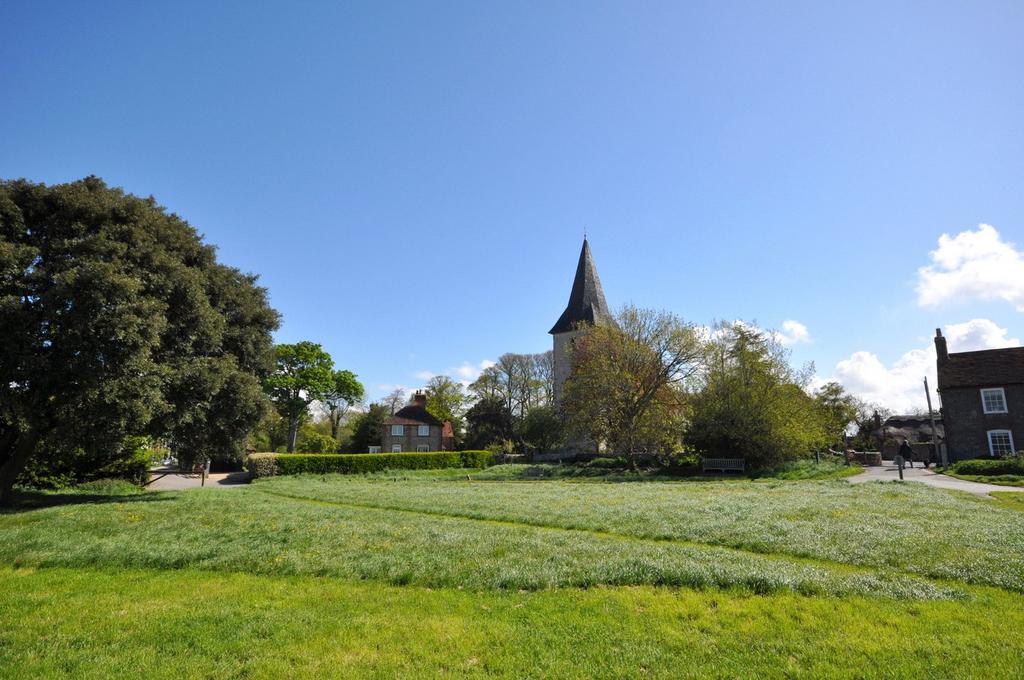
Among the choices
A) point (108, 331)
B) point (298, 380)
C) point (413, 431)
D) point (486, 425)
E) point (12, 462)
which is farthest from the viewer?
point (413, 431)

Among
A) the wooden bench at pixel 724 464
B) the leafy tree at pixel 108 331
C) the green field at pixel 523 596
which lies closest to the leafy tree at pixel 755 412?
the wooden bench at pixel 724 464

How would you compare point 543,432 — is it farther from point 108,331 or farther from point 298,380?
point 108,331

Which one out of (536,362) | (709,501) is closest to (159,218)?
(709,501)

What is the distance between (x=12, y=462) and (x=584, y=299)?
5096 centimetres

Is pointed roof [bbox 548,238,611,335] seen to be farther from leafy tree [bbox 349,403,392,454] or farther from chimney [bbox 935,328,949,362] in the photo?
chimney [bbox 935,328,949,362]

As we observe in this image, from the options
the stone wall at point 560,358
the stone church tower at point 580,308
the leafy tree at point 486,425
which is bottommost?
the leafy tree at point 486,425

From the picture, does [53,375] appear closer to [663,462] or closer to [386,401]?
[663,462]

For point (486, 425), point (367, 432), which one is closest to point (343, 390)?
point (367, 432)

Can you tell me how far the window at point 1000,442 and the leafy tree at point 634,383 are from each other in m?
18.1

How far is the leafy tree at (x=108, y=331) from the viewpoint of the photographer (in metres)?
12.8

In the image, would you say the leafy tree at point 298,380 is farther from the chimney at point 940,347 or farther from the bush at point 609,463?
the chimney at point 940,347

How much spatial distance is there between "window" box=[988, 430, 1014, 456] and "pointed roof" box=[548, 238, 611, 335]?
33.2 m

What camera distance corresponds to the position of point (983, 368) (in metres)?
34.1

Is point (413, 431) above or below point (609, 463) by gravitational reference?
above
